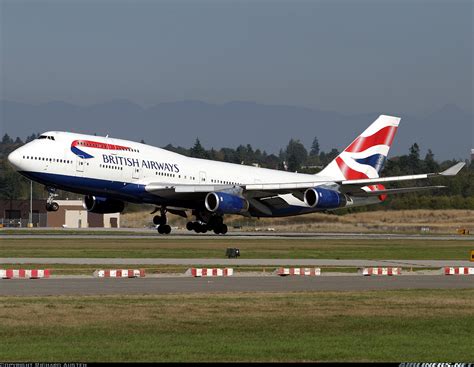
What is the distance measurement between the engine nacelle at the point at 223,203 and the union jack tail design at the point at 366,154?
12868 mm

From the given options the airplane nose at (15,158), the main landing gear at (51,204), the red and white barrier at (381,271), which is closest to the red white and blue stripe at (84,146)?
the main landing gear at (51,204)

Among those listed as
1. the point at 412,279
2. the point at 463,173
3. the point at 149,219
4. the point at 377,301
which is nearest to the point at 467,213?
the point at 149,219

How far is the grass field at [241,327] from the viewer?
18781mm

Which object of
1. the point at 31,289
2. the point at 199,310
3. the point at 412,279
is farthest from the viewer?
the point at 412,279

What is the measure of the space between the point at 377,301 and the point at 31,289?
33.4 ft

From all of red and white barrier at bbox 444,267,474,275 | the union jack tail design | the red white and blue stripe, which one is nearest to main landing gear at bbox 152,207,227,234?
the red white and blue stripe

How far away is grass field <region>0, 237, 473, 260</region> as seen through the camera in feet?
164

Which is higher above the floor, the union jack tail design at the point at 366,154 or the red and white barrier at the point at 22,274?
the union jack tail design at the point at 366,154

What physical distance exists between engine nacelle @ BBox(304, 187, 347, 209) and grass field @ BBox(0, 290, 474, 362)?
132 feet

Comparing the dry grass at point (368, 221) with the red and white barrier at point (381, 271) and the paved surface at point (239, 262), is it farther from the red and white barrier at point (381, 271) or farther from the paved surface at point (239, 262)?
the red and white barrier at point (381, 271)

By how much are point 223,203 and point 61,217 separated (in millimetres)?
57621

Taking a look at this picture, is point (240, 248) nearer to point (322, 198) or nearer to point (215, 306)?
point (322, 198)

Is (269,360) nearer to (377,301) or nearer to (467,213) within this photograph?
(377,301)

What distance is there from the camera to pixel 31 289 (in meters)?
30.5
